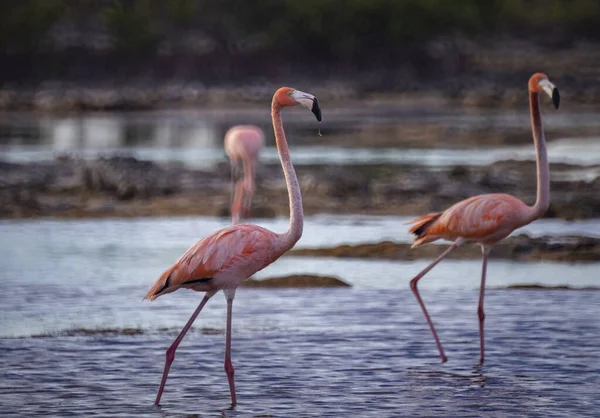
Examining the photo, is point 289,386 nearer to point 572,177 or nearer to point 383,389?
point 383,389

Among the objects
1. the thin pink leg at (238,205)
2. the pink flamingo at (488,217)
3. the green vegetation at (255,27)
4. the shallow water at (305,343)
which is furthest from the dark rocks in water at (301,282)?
the green vegetation at (255,27)

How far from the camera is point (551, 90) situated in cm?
956

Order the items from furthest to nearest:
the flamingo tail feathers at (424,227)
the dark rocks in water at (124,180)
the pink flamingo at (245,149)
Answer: the dark rocks in water at (124,180)
the pink flamingo at (245,149)
the flamingo tail feathers at (424,227)

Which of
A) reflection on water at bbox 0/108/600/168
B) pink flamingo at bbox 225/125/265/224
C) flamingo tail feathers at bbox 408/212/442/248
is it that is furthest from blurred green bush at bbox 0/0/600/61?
flamingo tail feathers at bbox 408/212/442/248

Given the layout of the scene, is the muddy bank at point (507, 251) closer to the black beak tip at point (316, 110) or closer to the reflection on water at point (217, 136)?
the black beak tip at point (316, 110)

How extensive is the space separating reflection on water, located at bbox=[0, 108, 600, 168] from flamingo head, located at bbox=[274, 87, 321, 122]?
17.2 metres

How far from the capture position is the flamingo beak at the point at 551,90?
9.22 meters

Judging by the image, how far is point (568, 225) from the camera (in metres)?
16.3

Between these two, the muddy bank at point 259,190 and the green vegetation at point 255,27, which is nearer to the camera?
the muddy bank at point 259,190

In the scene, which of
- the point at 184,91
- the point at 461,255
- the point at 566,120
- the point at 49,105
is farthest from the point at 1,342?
the point at 184,91

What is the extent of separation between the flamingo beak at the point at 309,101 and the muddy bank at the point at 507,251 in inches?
254

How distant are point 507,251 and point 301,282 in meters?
2.75

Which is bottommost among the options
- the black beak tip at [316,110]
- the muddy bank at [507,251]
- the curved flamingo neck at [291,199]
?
the muddy bank at [507,251]

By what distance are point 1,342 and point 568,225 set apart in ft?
27.2
